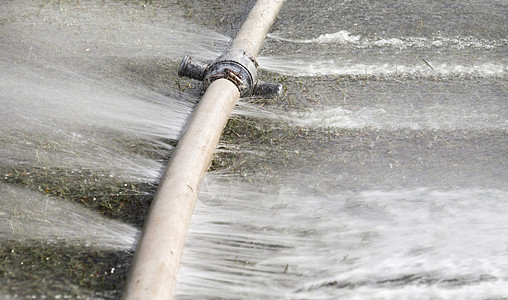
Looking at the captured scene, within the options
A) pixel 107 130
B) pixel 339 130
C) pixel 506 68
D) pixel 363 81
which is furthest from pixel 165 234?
pixel 506 68

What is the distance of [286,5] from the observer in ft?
15.3

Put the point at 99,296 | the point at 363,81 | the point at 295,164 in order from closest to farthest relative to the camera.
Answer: the point at 99,296, the point at 295,164, the point at 363,81

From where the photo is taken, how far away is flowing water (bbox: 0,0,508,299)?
7.93 feet

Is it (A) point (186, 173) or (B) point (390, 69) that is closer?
(A) point (186, 173)

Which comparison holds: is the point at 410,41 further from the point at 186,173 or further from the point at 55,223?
the point at 55,223

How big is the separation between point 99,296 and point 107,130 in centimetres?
126

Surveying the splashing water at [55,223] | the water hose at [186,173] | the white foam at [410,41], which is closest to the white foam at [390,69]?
the white foam at [410,41]

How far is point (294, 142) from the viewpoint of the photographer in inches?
126

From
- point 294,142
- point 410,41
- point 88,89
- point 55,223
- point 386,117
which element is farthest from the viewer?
point 410,41

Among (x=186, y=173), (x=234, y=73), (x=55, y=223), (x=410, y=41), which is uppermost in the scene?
(x=410, y=41)

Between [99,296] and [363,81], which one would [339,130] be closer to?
[363,81]

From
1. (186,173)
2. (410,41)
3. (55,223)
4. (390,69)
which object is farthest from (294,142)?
(410,41)

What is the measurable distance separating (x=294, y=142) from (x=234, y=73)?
25.5 inches

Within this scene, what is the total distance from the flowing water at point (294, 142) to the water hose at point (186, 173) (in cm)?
14
